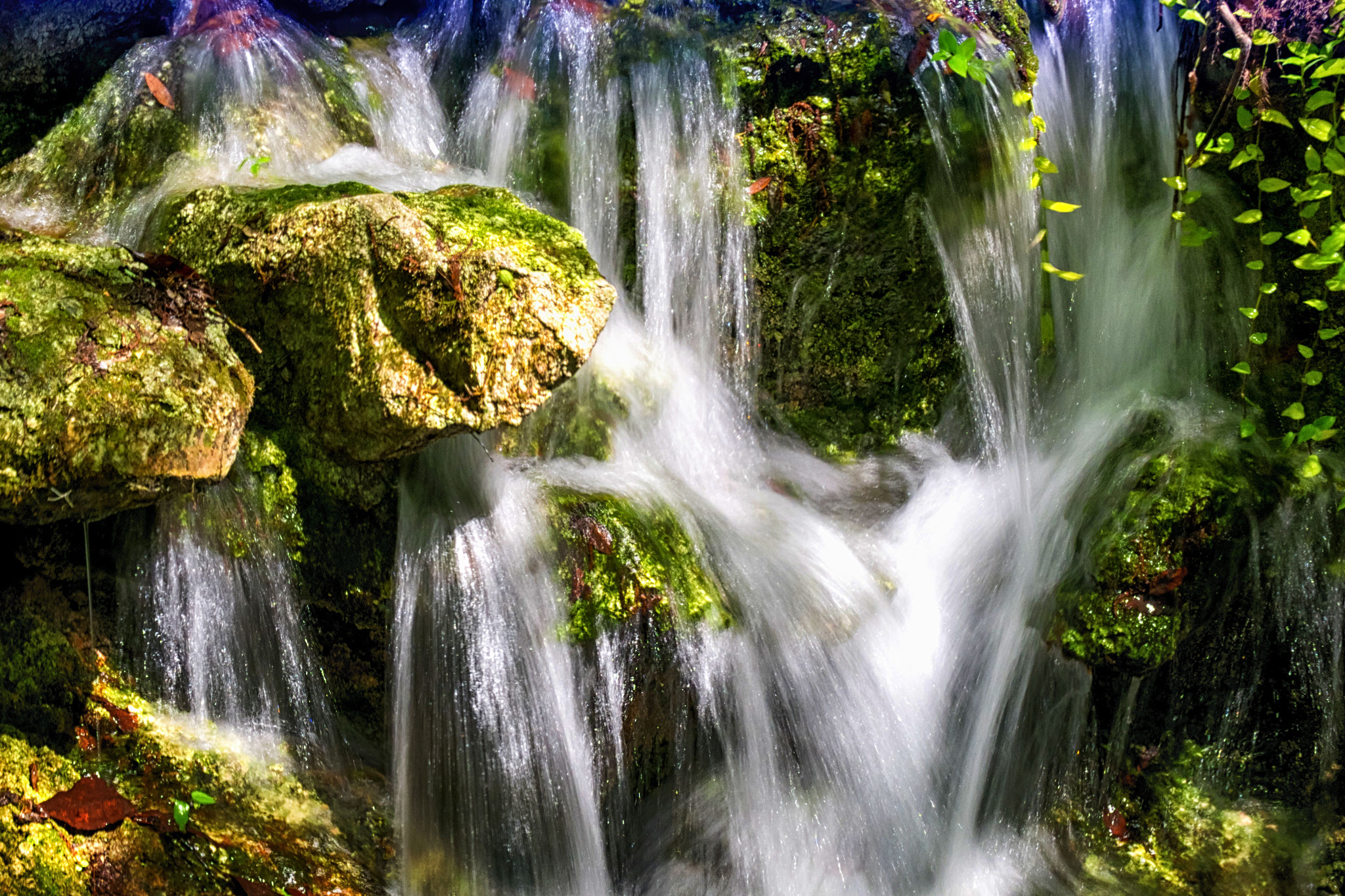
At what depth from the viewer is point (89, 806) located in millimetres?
2600

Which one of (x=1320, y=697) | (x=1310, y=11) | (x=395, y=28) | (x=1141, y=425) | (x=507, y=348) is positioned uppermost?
(x=395, y=28)

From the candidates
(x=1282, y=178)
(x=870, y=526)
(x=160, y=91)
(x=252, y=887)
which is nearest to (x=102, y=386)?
(x=252, y=887)

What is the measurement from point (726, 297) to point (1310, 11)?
2380 millimetres

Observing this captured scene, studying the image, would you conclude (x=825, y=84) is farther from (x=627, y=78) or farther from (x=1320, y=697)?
(x=1320, y=697)

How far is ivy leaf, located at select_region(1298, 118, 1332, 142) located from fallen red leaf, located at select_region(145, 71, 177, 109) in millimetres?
4221

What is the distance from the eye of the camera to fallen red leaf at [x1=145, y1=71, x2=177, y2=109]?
3730mm

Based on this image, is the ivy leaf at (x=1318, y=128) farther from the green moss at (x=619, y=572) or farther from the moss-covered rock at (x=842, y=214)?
the green moss at (x=619, y=572)

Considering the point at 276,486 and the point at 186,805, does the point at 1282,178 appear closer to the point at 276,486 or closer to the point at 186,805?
the point at 276,486

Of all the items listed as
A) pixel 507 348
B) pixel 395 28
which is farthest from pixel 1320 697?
pixel 395 28

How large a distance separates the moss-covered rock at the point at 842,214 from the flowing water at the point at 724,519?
0.35 ft

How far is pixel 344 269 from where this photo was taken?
2758 mm

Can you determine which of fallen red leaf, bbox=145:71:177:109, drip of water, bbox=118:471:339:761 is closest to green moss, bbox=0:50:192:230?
fallen red leaf, bbox=145:71:177:109

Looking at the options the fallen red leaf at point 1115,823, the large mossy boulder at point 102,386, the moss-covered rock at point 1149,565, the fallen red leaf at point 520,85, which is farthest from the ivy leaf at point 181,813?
the fallen red leaf at point 520,85

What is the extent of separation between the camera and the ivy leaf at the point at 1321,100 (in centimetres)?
288
